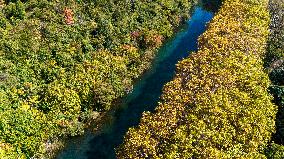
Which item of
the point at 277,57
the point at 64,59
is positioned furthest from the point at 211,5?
the point at 64,59

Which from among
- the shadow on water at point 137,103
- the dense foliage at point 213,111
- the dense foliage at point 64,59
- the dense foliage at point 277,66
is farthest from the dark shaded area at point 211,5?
the dense foliage at point 213,111

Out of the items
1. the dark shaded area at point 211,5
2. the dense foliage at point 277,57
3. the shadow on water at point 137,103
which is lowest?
the shadow on water at point 137,103

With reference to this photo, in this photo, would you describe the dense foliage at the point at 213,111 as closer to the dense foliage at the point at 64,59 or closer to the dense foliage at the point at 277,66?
the dense foliage at the point at 277,66

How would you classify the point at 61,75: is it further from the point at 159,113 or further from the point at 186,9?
the point at 186,9

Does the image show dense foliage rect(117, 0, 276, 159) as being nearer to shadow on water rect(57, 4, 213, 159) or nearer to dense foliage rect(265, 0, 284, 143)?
dense foliage rect(265, 0, 284, 143)

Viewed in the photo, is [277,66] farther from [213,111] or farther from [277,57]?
[213,111]

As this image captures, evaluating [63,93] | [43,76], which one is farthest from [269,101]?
[43,76]
